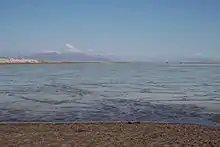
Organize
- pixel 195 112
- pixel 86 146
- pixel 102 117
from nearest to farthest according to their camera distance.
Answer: pixel 86 146
pixel 102 117
pixel 195 112

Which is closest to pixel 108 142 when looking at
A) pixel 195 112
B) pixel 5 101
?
pixel 195 112

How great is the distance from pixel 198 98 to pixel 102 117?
11176 mm

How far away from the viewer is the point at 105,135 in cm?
1263

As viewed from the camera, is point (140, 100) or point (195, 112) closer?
point (195, 112)

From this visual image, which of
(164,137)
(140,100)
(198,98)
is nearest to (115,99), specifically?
(140,100)

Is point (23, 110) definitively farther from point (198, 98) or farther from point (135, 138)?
point (198, 98)

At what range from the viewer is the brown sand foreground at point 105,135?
11.3 m

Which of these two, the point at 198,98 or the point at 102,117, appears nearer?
the point at 102,117

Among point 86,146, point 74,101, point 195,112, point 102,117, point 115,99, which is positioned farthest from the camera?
point 115,99

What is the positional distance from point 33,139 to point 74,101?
12.6 m

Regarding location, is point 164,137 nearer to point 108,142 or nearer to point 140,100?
point 108,142

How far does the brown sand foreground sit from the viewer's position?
1128cm

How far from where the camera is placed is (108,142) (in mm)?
11484

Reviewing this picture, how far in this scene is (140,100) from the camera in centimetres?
2538
